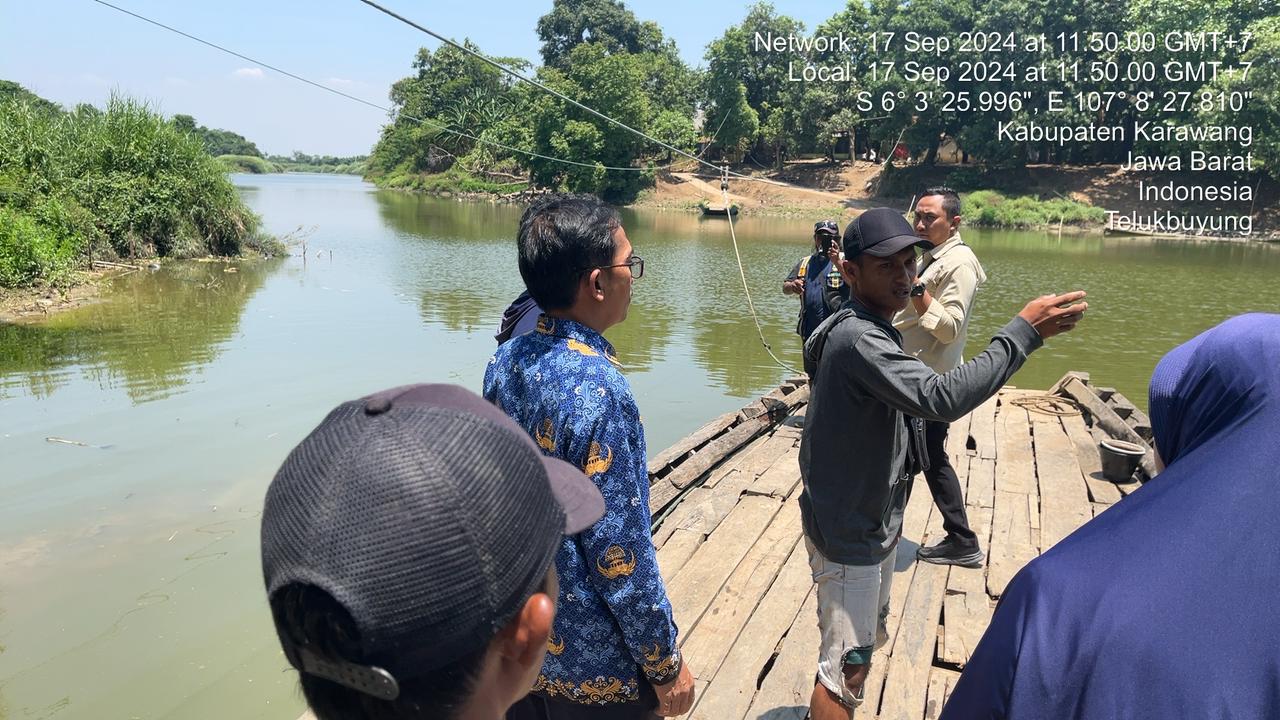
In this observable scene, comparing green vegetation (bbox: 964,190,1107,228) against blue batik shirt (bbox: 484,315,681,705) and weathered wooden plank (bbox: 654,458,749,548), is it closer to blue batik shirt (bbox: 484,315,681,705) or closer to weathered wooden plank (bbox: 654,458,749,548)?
weathered wooden plank (bbox: 654,458,749,548)

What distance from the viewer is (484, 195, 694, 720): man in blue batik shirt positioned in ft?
5.66

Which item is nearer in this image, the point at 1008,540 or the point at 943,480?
the point at 943,480

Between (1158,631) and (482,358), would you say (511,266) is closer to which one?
(482,358)

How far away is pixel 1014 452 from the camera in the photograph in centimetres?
566

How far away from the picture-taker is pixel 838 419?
229cm

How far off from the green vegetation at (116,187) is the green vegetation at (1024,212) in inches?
1143

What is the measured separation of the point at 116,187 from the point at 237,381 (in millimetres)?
10080

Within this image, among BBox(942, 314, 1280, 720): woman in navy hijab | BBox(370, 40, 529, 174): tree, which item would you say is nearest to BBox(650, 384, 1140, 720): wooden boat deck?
BBox(942, 314, 1280, 720): woman in navy hijab

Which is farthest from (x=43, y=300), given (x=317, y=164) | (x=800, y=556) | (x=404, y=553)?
(x=317, y=164)

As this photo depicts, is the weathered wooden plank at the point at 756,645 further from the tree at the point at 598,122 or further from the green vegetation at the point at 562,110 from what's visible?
the tree at the point at 598,122

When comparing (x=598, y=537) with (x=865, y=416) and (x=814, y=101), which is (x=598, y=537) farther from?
(x=814, y=101)

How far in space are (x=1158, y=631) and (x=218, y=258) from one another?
68.8ft

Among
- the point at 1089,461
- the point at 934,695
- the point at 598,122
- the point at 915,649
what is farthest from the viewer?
the point at 598,122

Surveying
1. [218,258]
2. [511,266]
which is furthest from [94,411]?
[511,266]
